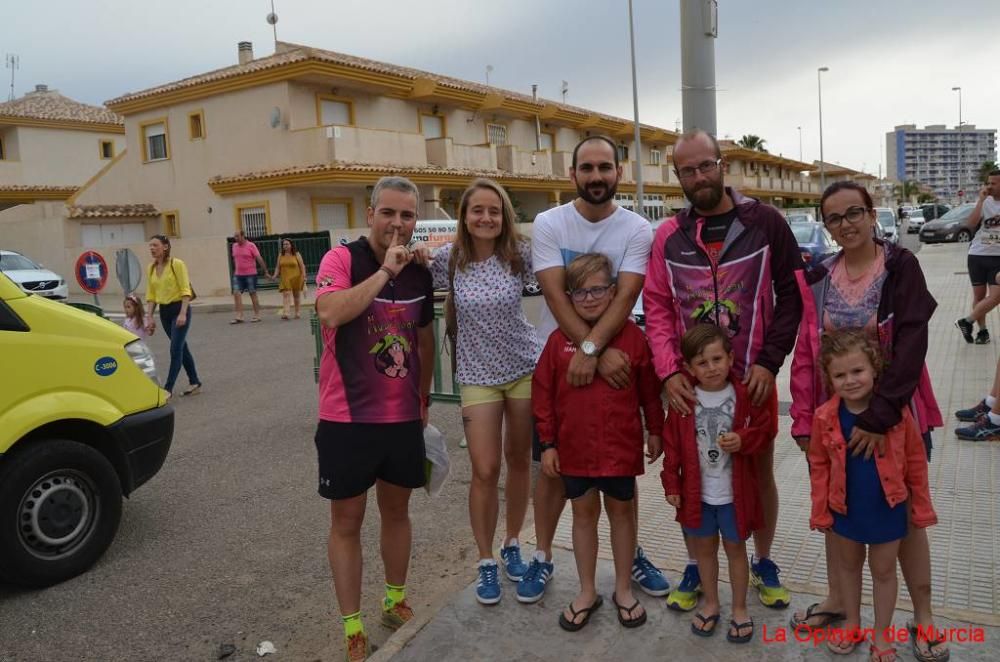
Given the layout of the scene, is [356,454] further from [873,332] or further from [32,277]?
[32,277]

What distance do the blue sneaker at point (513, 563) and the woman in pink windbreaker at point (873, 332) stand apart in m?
1.22

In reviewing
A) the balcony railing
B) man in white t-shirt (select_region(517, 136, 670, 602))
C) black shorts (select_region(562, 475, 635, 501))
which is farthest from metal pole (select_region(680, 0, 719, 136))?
the balcony railing

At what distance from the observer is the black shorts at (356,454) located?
3.19 meters

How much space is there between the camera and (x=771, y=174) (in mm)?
66875

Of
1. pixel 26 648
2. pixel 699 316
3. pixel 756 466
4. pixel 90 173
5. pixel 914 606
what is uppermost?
pixel 90 173

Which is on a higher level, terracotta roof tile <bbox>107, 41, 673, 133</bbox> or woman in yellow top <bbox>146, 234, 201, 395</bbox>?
terracotta roof tile <bbox>107, 41, 673, 133</bbox>

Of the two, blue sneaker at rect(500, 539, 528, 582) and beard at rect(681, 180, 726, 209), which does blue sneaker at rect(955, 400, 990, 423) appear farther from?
blue sneaker at rect(500, 539, 528, 582)

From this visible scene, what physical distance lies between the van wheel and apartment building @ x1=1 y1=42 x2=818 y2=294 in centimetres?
1786

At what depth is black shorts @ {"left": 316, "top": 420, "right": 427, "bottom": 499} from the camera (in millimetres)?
3188

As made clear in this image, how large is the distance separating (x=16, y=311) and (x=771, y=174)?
69.0m

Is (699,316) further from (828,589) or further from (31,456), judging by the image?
(31,456)

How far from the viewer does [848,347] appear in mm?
2832

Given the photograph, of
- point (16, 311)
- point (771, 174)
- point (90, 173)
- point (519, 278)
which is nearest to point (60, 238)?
point (90, 173)

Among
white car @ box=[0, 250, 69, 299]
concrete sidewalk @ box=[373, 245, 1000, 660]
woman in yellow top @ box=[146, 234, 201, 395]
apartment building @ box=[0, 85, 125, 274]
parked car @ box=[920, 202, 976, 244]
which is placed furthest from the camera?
apartment building @ box=[0, 85, 125, 274]
